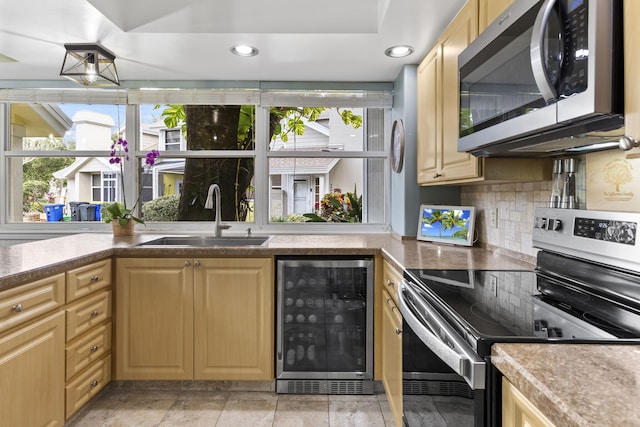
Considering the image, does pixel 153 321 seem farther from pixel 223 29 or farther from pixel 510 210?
pixel 510 210

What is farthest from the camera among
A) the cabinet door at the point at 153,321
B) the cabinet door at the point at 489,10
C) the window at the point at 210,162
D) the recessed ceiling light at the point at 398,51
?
the window at the point at 210,162

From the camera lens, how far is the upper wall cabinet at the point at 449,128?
167 centimetres

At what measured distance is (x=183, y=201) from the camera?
316 centimetres

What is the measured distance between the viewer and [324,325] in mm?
2303

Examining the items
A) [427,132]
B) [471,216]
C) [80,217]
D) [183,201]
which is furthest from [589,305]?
[80,217]

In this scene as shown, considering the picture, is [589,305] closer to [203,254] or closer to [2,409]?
[203,254]

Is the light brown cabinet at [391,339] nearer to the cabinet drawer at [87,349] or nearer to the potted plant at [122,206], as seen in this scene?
the cabinet drawer at [87,349]

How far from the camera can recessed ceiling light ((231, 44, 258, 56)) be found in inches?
94.2

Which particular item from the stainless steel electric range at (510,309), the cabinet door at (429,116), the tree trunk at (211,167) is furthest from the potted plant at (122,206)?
the stainless steel electric range at (510,309)

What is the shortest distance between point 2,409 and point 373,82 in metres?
2.90

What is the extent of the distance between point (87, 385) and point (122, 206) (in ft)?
4.23

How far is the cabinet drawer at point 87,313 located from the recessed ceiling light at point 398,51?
227 cm

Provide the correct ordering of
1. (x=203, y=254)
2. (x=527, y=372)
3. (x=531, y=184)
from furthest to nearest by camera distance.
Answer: (x=203, y=254) < (x=531, y=184) < (x=527, y=372)

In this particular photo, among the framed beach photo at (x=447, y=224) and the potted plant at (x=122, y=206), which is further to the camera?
the potted plant at (x=122, y=206)
